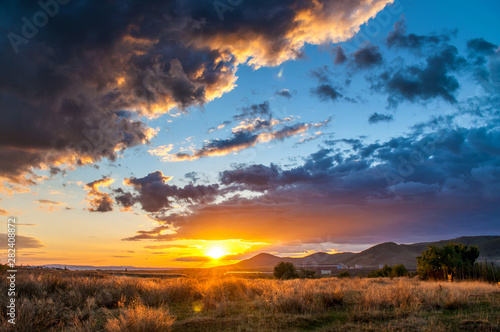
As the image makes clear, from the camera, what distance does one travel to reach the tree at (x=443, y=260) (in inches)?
1658

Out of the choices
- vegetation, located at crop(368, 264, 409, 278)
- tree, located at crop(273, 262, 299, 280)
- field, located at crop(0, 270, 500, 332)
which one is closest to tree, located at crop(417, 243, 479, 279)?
vegetation, located at crop(368, 264, 409, 278)

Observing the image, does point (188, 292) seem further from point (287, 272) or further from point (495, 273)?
point (287, 272)

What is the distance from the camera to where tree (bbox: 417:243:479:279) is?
42.1 meters

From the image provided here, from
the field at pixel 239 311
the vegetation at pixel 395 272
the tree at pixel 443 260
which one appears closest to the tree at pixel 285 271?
the vegetation at pixel 395 272

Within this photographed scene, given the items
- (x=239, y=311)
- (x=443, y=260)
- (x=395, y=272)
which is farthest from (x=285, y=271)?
(x=239, y=311)

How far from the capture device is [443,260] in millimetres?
43656

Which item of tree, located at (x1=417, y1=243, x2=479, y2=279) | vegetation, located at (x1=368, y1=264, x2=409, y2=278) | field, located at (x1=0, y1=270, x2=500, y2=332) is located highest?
field, located at (x1=0, y1=270, x2=500, y2=332)

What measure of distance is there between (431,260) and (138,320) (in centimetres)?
4789

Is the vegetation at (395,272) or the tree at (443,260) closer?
the tree at (443,260)

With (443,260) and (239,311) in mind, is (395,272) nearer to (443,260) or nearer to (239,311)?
(443,260)

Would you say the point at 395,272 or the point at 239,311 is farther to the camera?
the point at 395,272

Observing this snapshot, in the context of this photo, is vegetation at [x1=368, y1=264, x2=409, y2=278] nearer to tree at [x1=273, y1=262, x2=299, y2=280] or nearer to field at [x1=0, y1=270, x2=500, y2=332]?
tree at [x1=273, y1=262, x2=299, y2=280]

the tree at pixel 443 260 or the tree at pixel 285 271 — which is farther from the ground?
the tree at pixel 443 260

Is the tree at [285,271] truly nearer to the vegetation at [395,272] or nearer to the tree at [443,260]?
the vegetation at [395,272]
